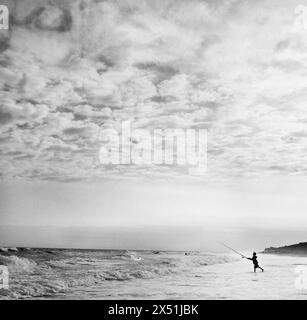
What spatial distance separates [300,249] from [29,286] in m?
47.4

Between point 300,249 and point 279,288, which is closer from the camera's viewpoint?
point 279,288

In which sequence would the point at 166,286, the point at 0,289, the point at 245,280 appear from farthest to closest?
1. the point at 245,280
2. the point at 166,286
3. the point at 0,289

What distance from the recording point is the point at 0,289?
1076 centimetres

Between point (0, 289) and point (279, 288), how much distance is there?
8557mm

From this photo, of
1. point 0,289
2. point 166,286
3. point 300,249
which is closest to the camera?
point 0,289

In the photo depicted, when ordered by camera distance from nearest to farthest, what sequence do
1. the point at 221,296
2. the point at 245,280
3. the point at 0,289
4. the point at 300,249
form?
the point at 221,296
the point at 0,289
the point at 245,280
the point at 300,249

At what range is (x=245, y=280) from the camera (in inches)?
509
